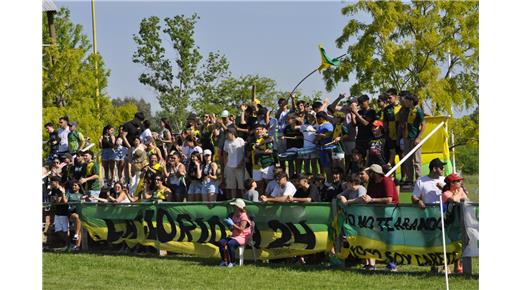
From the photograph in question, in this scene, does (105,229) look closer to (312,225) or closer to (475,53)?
(312,225)

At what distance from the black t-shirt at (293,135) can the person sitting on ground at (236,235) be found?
2.82 metres

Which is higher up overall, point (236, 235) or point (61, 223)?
point (61, 223)

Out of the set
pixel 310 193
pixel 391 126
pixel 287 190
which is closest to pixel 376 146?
pixel 391 126

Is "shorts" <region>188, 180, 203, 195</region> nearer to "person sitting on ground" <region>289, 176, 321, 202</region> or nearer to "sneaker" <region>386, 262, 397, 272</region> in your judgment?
"person sitting on ground" <region>289, 176, 321, 202</region>

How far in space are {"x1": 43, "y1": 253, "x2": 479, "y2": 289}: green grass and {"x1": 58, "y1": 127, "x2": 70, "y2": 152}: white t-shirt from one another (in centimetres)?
669

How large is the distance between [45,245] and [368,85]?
17.9 m

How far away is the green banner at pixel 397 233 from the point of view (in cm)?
1535

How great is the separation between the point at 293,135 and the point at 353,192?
3924 millimetres

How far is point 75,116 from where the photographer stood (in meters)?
45.0

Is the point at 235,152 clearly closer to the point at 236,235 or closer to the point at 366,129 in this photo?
the point at 366,129

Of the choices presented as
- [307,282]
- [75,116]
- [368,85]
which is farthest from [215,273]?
[75,116]

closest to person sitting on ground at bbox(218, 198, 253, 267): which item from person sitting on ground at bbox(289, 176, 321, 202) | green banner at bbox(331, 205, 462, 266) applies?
person sitting on ground at bbox(289, 176, 321, 202)

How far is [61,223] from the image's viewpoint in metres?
21.6

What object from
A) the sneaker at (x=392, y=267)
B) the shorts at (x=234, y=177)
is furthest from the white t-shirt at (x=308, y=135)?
the sneaker at (x=392, y=267)
